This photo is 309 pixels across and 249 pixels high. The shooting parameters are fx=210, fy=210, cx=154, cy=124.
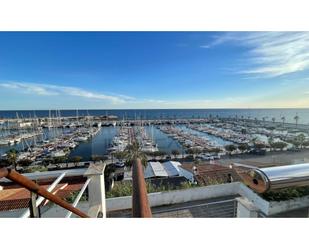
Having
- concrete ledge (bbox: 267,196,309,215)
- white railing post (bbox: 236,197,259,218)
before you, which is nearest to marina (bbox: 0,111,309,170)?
concrete ledge (bbox: 267,196,309,215)

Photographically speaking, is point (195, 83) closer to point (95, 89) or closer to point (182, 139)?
point (95, 89)

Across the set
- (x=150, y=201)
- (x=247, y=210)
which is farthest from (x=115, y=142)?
(x=247, y=210)

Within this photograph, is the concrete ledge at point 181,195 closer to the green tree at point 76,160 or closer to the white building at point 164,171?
the white building at point 164,171

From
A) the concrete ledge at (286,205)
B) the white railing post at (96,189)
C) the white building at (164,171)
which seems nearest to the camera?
the white railing post at (96,189)

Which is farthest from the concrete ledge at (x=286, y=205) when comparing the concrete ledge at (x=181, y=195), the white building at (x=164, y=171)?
the white building at (x=164, y=171)

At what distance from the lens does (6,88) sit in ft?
29.2

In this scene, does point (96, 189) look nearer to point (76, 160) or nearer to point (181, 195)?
point (181, 195)

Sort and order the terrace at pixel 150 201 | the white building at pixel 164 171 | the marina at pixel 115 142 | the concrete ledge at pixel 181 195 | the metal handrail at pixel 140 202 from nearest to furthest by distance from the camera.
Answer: the metal handrail at pixel 140 202 → the terrace at pixel 150 201 → the concrete ledge at pixel 181 195 → the white building at pixel 164 171 → the marina at pixel 115 142

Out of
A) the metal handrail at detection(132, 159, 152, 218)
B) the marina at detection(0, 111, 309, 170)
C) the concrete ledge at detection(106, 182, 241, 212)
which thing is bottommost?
Answer: the marina at detection(0, 111, 309, 170)

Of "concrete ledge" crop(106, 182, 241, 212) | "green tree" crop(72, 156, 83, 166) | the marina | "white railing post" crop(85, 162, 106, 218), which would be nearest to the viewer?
"white railing post" crop(85, 162, 106, 218)

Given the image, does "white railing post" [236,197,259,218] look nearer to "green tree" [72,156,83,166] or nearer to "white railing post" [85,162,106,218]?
"white railing post" [85,162,106,218]

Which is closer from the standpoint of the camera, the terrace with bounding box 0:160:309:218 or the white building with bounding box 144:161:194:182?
the terrace with bounding box 0:160:309:218
